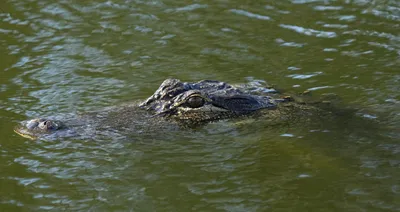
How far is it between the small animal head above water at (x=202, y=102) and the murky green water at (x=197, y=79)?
20cm

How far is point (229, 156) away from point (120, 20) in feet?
17.9

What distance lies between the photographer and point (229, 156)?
19.0 feet

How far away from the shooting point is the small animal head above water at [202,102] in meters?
6.42

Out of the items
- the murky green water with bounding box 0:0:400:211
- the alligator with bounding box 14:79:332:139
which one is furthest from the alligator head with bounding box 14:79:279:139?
the murky green water with bounding box 0:0:400:211

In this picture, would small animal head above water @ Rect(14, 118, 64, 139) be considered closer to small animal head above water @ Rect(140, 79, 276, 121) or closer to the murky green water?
the murky green water

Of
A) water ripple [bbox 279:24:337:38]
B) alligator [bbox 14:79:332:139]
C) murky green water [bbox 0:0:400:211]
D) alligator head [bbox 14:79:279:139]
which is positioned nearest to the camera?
murky green water [bbox 0:0:400:211]

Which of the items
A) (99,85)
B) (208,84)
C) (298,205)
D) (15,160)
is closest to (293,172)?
(298,205)

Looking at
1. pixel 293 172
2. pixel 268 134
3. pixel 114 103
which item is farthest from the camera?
pixel 114 103

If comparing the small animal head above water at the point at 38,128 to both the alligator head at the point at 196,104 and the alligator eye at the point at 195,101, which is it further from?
the alligator eye at the point at 195,101

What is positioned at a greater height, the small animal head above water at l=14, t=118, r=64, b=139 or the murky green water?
the small animal head above water at l=14, t=118, r=64, b=139

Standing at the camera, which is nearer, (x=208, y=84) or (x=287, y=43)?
(x=208, y=84)

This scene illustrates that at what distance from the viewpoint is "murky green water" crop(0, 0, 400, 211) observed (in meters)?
5.15

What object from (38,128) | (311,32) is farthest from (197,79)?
(38,128)

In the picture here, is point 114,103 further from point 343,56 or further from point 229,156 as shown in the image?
point 343,56
